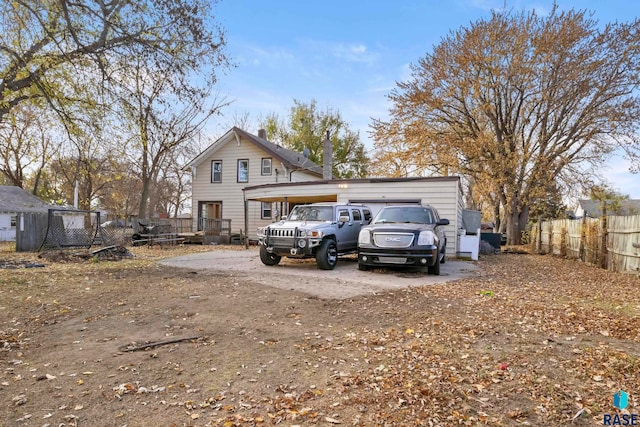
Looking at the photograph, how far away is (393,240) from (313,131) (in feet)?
102

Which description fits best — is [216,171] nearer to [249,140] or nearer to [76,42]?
[249,140]

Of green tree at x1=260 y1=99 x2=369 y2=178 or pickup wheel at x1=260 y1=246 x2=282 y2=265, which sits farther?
green tree at x1=260 y1=99 x2=369 y2=178

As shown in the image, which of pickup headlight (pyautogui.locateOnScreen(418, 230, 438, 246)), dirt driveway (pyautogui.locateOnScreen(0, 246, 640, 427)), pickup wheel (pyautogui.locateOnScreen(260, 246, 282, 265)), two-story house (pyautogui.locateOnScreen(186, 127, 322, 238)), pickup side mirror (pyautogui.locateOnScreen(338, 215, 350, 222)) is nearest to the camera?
dirt driveway (pyautogui.locateOnScreen(0, 246, 640, 427))

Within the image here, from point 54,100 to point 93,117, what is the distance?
3.39ft

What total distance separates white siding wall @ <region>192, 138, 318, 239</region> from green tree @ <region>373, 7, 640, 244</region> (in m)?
7.21

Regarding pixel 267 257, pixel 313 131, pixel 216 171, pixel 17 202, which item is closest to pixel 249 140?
pixel 216 171

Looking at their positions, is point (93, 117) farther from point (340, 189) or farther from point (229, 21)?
point (340, 189)

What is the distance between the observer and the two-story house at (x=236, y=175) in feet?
76.1

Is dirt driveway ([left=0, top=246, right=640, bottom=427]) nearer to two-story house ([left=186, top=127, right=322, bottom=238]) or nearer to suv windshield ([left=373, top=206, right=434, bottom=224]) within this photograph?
suv windshield ([left=373, top=206, right=434, bottom=224])

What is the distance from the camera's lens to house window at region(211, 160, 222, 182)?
81.2 ft

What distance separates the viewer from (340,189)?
50.9 ft

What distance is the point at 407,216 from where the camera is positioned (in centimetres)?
1041

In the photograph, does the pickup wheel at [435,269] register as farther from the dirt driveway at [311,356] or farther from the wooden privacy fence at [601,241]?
the wooden privacy fence at [601,241]

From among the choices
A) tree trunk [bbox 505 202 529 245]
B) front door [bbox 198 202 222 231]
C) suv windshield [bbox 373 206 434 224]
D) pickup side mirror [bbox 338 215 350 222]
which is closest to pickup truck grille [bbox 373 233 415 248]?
suv windshield [bbox 373 206 434 224]
